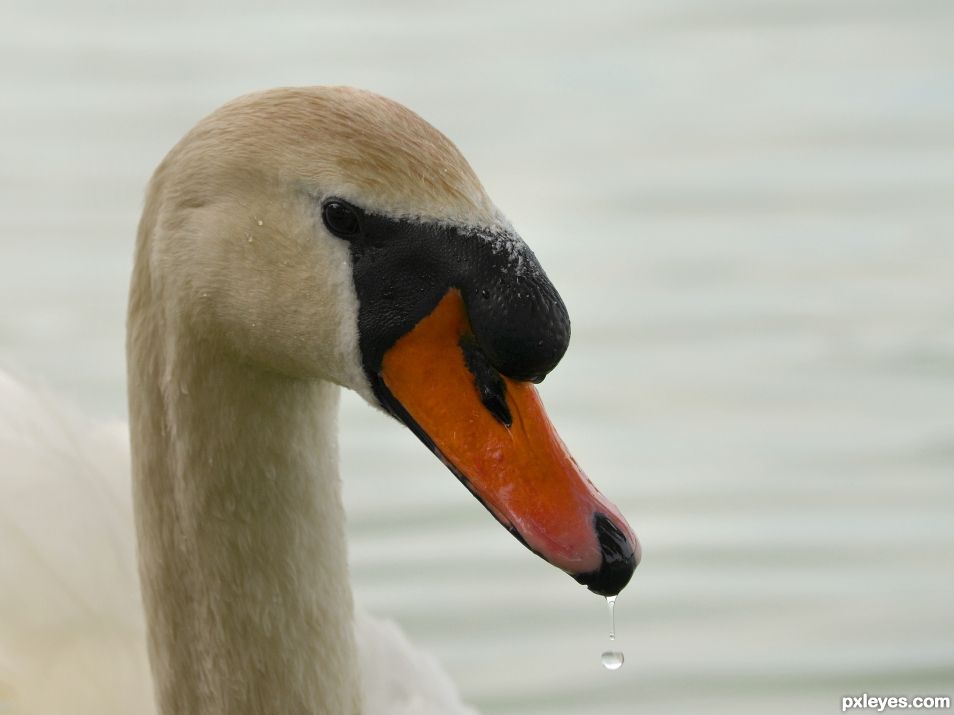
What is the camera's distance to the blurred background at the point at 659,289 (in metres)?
6.26

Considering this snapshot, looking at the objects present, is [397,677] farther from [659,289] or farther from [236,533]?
[659,289]

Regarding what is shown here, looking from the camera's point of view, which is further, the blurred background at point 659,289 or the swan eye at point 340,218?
the blurred background at point 659,289

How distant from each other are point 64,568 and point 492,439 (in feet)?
5.90

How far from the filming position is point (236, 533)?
403 cm

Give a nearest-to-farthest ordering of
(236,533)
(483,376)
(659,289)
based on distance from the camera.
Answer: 1. (483,376)
2. (236,533)
3. (659,289)

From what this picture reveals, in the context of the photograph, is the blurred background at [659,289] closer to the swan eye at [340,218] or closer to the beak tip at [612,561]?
the swan eye at [340,218]

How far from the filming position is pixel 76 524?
507cm

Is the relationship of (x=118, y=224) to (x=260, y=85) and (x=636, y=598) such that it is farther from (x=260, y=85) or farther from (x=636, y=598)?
(x=636, y=598)

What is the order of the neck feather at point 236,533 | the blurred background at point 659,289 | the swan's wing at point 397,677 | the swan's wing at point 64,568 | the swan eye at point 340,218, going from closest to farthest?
1. the swan eye at point 340,218
2. the neck feather at point 236,533
3. the swan's wing at point 64,568
4. the swan's wing at point 397,677
5. the blurred background at point 659,289

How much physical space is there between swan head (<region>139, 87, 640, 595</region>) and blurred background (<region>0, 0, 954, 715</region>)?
6.77 feet

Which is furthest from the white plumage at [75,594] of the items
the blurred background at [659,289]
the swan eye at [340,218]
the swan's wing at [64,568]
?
the swan eye at [340,218]

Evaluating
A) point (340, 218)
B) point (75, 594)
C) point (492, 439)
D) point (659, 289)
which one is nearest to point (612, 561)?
point (492, 439)

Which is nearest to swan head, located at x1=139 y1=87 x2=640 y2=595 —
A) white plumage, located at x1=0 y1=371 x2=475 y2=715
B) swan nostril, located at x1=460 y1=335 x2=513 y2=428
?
swan nostril, located at x1=460 y1=335 x2=513 y2=428

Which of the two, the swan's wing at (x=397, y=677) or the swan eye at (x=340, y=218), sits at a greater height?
the swan eye at (x=340, y=218)
